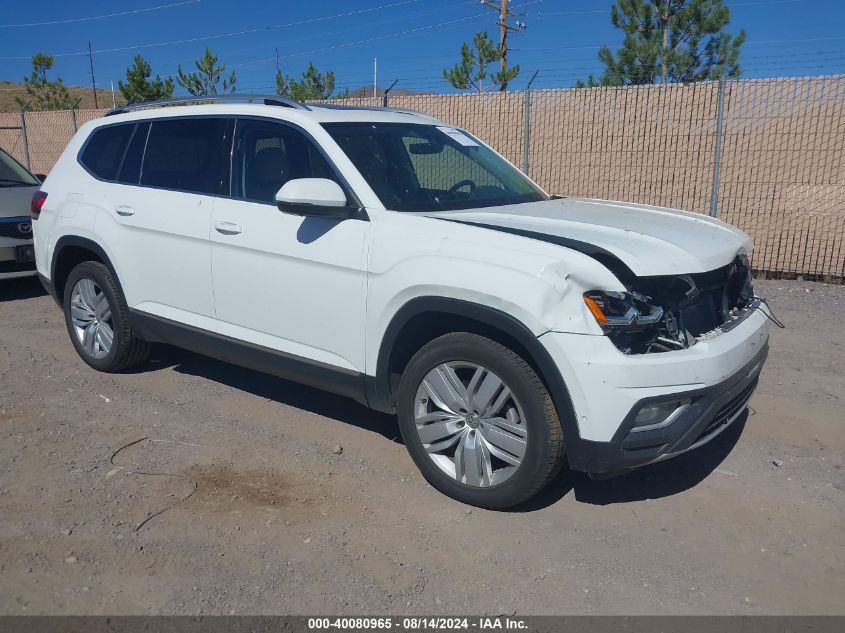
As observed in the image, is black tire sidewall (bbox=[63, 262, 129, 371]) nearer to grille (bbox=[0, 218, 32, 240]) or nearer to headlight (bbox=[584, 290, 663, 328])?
grille (bbox=[0, 218, 32, 240])

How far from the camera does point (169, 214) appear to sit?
4.71 meters

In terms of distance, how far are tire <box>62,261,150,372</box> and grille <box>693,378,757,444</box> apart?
12.6 feet

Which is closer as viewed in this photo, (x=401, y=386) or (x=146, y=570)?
(x=146, y=570)

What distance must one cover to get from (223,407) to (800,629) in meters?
3.56

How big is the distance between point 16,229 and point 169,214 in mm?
4153

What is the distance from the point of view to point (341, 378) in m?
4.00

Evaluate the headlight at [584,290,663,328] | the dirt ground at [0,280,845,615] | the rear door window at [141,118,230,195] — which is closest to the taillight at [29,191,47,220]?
the rear door window at [141,118,230,195]

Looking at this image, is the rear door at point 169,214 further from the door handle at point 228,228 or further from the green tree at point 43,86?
the green tree at point 43,86

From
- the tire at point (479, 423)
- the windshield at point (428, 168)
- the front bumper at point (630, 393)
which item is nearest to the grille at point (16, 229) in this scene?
the windshield at point (428, 168)

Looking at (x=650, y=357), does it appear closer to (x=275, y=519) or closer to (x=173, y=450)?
(x=275, y=519)

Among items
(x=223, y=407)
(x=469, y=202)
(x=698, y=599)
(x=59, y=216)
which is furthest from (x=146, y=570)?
(x=59, y=216)

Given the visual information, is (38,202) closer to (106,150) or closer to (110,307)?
(106,150)

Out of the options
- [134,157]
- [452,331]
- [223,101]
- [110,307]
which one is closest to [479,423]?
[452,331]

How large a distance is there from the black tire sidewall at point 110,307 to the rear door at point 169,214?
161mm
